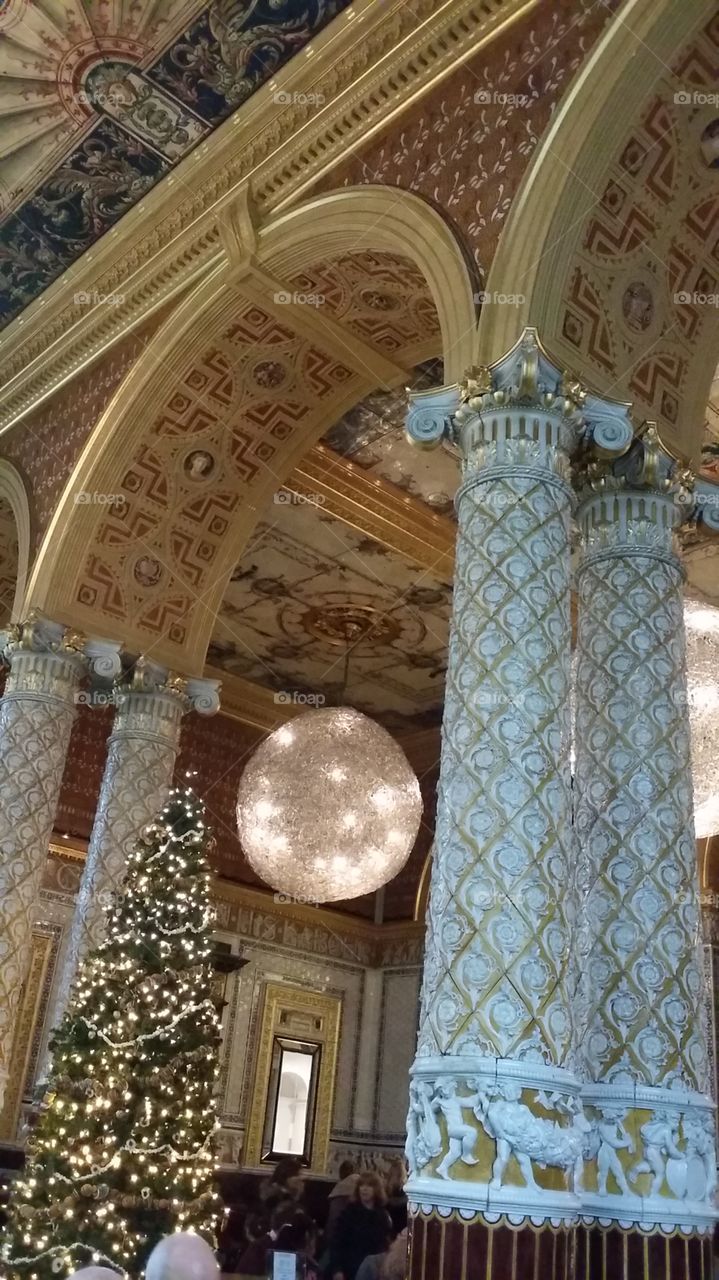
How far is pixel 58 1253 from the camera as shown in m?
4.99

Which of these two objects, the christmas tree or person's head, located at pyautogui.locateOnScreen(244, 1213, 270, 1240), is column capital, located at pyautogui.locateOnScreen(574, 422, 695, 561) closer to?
the christmas tree

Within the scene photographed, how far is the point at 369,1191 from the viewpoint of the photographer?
9.89 m

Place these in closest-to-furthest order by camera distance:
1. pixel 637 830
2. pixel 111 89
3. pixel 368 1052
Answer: pixel 637 830
pixel 111 89
pixel 368 1052

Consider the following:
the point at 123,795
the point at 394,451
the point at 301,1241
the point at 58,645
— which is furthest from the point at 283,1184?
the point at 394,451

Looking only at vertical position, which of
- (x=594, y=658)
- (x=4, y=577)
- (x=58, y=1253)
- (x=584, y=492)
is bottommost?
(x=58, y=1253)

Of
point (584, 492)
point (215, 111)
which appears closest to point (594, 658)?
point (584, 492)

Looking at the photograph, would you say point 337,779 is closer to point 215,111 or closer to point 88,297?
point 88,297

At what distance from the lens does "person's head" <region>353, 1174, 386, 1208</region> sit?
9523 mm

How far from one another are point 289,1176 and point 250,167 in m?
9.58

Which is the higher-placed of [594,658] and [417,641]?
[417,641]

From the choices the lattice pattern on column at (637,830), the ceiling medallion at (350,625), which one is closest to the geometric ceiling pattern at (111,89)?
the lattice pattern on column at (637,830)

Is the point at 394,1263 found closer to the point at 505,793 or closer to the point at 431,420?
the point at 505,793

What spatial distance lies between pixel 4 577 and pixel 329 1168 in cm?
768

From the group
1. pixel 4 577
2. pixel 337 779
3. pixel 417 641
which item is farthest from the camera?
pixel 417 641
